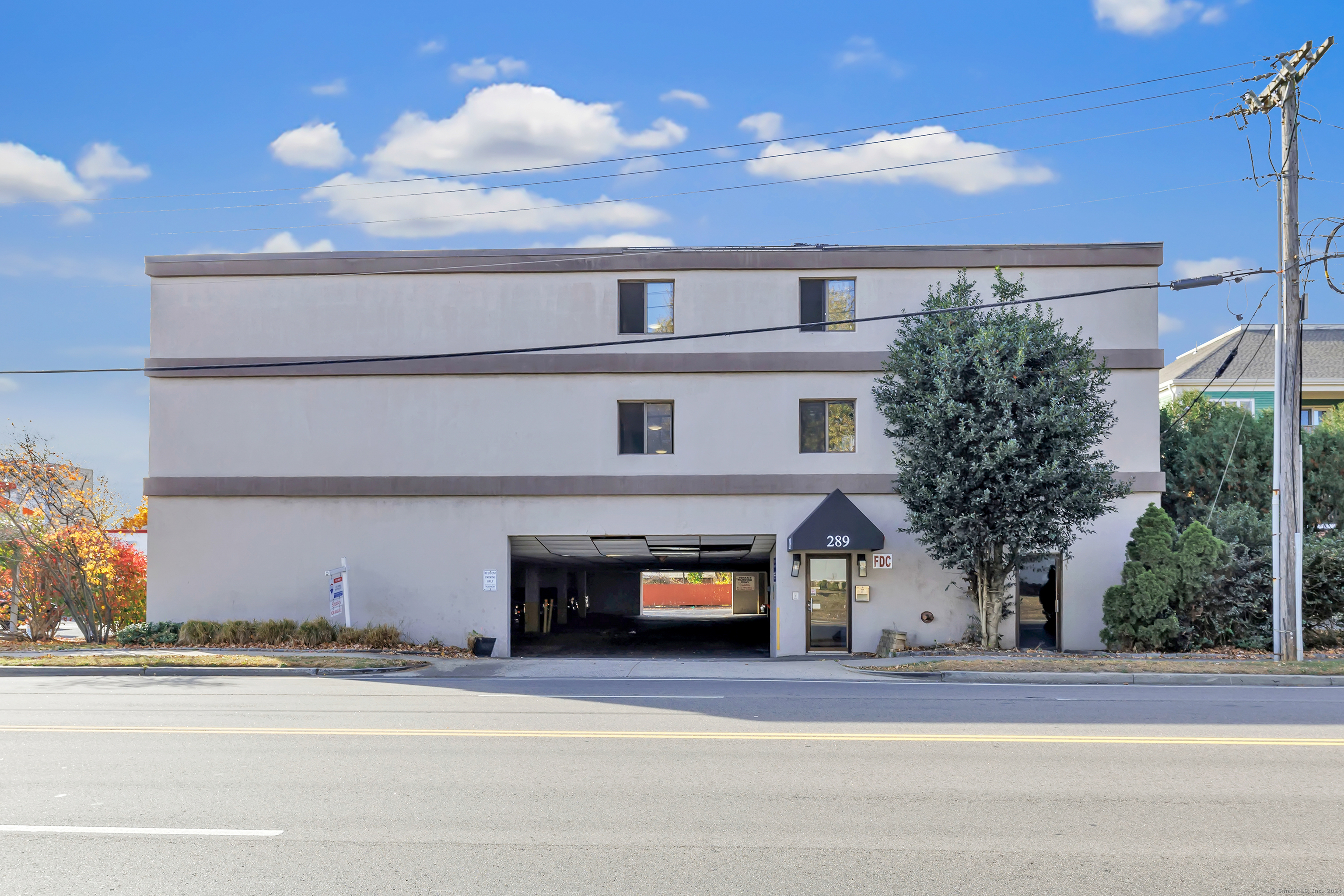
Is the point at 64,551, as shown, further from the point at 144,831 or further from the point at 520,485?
the point at 144,831

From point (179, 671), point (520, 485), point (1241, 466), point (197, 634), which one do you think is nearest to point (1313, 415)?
point (1241, 466)

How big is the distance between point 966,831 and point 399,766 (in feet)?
15.9

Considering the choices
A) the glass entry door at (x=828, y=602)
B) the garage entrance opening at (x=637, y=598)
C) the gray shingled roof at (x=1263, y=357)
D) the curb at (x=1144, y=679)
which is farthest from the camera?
the gray shingled roof at (x=1263, y=357)

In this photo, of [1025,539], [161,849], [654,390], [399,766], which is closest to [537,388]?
[654,390]

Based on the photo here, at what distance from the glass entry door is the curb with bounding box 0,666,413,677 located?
9202 mm

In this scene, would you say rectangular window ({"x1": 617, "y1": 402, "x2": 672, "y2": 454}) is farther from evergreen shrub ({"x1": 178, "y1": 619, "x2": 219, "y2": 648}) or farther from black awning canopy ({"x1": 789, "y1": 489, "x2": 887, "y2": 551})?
evergreen shrub ({"x1": 178, "y1": 619, "x2": 219, "y2": 648})

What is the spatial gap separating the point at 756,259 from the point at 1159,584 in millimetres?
10640

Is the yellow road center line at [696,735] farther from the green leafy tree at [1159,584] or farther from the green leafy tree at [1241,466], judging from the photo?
the green leafy tree at [1241,466]

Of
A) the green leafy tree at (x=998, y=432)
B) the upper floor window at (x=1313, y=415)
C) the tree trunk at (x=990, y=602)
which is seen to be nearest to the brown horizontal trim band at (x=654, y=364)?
the green leafy tree at (x=998, y=432)

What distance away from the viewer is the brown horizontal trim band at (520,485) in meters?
22.0

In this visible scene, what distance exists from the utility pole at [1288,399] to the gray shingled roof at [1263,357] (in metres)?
26.0

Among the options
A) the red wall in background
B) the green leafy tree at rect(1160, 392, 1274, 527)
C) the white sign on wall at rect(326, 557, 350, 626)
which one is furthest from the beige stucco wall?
the red wall in background

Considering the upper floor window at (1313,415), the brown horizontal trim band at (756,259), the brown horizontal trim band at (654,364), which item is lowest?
the brown horizontal trim band at (654,364)

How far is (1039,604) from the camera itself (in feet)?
73.2
